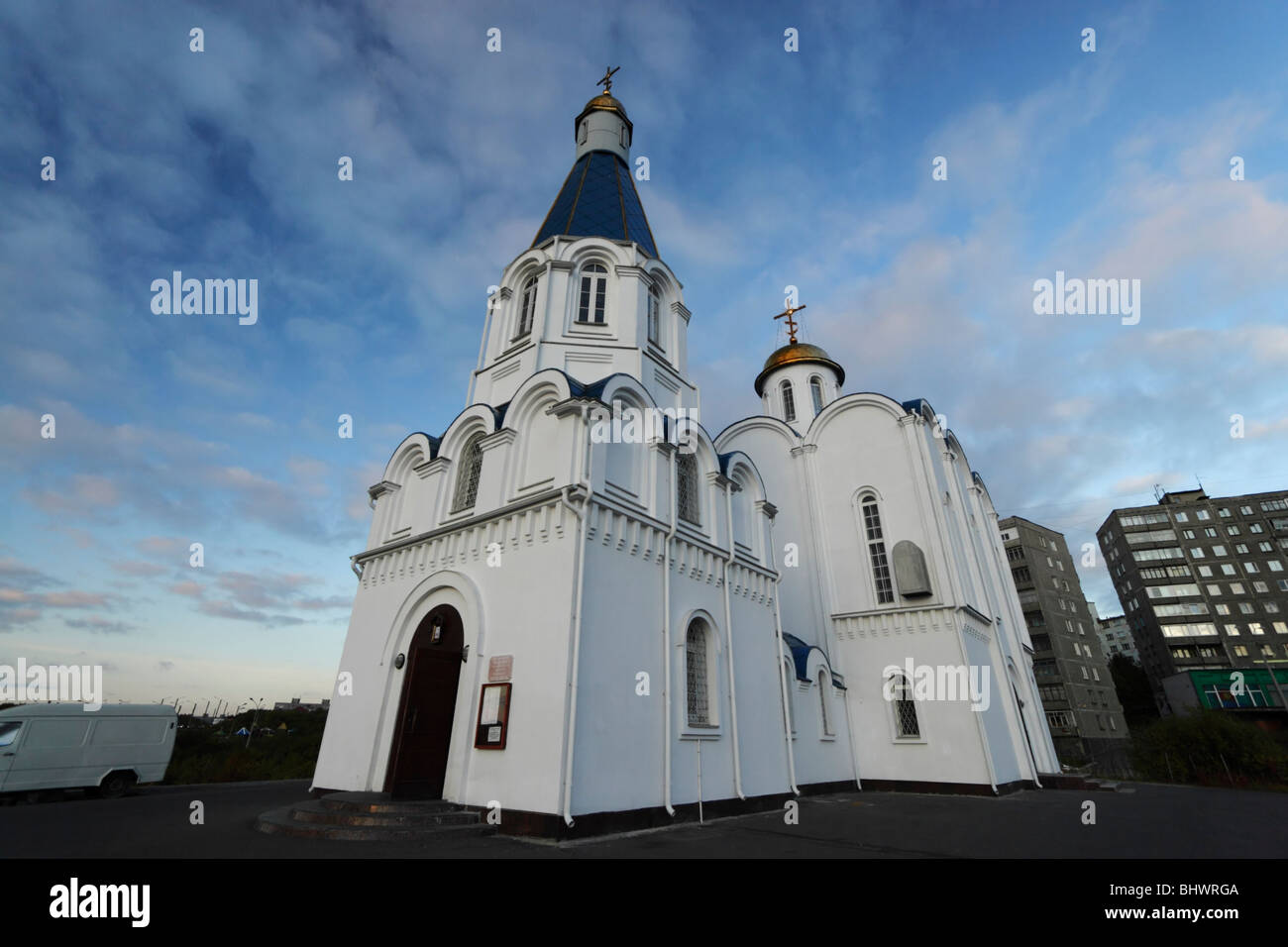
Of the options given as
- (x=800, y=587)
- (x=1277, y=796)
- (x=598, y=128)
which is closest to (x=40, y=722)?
(x=800, y=587)

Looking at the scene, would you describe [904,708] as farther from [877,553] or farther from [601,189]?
[601,189]

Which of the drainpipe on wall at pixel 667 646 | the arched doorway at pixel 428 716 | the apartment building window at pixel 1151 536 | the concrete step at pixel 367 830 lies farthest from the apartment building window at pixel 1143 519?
the concrete step at pixel 367 830

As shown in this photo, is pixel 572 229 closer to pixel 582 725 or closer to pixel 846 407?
pixel 846 407

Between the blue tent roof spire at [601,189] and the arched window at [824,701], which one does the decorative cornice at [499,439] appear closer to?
the blue tent roof spire at [601,189]

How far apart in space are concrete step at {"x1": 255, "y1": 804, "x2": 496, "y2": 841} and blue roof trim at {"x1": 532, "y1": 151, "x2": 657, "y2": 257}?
531 inches

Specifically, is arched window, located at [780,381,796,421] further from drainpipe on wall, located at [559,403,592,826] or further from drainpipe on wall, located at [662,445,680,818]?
drainpipe on wall, located at [559,403,592,826]

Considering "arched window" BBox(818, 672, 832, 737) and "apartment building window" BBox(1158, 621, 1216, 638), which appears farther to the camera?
"apartment building window" BBox(1158, 621, 1216, 638)

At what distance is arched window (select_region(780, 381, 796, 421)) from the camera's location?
24250 mm

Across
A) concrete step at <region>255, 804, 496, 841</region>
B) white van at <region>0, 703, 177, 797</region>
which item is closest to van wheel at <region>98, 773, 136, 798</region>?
white van at <region>0, 703, 177, 797</region>

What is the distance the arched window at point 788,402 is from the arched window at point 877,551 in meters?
6.49

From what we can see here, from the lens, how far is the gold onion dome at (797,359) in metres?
24.7

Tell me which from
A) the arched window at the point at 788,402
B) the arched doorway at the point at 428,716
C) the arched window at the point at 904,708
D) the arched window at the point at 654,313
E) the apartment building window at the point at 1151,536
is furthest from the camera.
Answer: the apartment building window at the point at 1151,536
